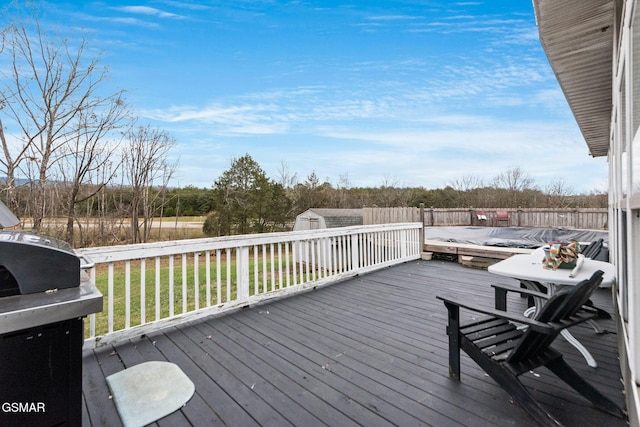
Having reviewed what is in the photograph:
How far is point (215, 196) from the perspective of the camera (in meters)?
12.3

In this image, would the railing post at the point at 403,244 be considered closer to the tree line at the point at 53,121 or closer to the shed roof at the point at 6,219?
the shed roof at the point at 6,219

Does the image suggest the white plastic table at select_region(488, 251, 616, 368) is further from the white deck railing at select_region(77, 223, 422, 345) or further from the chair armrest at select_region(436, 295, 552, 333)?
the white deck railing at select_region(77, 223, 422, 345)

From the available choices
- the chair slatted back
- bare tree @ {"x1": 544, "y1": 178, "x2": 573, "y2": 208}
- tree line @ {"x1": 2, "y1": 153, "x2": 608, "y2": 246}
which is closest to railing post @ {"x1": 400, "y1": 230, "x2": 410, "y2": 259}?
the chair slatted back

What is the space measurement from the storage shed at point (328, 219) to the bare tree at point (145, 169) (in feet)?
14.6

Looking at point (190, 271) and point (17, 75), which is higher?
point (17, 75)

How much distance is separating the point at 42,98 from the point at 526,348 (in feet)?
23.8

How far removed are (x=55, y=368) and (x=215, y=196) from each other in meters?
11.7

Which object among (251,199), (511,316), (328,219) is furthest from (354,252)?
(251,199)

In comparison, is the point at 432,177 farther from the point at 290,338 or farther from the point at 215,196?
the point at 290,338

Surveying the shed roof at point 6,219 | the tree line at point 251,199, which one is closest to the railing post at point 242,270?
the shed roof at point 6,219

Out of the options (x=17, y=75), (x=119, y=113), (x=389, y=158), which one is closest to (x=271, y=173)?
(x=389, y=158)

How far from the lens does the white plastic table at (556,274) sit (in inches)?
95.5

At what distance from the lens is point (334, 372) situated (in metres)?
2.27

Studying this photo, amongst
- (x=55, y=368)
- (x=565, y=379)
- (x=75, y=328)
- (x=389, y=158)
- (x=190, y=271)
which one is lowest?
(x=190, y=271)
